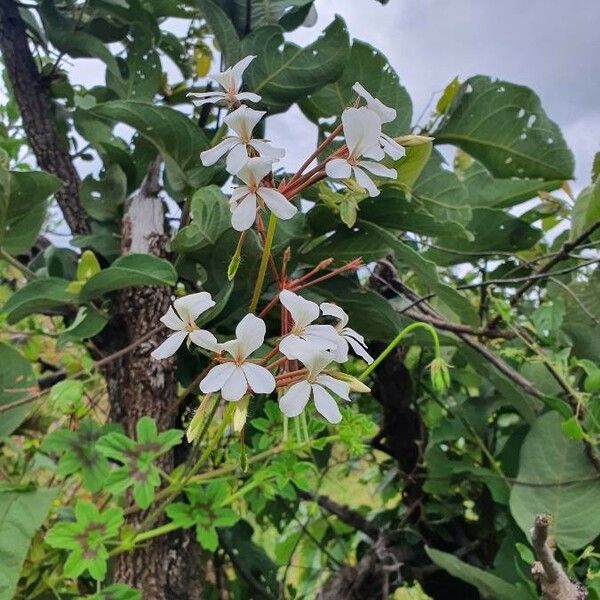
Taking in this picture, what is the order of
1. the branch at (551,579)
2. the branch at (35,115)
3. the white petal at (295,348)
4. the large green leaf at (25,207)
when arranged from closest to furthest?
the white petal at (295,348) < the branch at (551,579) < the large green leaf at (25,207) < the branch at (35,115)

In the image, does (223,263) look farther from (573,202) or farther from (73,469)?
(573,202)

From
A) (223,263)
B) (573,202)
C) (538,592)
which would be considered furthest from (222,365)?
(573,202)

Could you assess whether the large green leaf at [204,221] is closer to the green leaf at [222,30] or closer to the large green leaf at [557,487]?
the green leaf at [222,30]

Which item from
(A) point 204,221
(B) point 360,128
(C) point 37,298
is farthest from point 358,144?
(C) point 37,298

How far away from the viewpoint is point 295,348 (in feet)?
0.75

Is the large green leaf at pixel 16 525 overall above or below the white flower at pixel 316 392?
below

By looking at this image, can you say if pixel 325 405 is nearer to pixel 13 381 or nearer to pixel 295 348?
pixel 295 348

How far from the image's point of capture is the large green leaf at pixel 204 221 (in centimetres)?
38

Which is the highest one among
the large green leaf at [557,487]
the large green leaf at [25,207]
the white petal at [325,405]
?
the large green leaf at [25,207]

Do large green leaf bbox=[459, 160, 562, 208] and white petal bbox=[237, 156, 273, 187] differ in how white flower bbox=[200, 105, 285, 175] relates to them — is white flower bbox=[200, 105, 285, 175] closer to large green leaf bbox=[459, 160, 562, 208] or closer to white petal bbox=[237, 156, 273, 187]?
white petal bbox=[237, 156, 273, 187]

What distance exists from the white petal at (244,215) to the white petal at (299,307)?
1.1 inches

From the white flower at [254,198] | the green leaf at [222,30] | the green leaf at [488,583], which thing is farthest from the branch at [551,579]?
the green leaf at [222,30]

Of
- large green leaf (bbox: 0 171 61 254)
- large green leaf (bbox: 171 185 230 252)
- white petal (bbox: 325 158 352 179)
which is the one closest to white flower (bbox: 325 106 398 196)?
white petal (bbox: 325 158 352 179)

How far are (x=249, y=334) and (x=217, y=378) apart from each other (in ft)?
0.06
